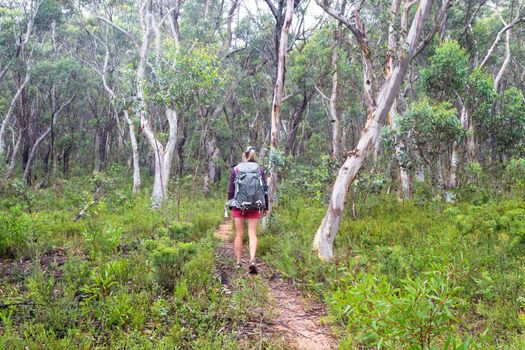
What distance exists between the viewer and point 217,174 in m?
23.0

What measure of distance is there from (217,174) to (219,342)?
1999cm

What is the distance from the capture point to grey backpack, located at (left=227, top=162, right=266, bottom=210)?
18.0 feet

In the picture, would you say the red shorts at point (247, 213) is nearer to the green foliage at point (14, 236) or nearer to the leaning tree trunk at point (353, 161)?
the leaning tree trunk at point (353, 161)

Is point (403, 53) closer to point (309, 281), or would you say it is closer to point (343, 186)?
point (343, 186)

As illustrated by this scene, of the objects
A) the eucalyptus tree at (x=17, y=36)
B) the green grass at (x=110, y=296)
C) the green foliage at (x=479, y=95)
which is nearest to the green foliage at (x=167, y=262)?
the green grass at (x=110, y=296)

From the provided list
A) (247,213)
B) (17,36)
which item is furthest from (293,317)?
(17,36)

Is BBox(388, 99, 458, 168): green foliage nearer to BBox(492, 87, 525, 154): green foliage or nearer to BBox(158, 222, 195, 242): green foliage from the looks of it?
BBox(492, 87, 525, 154): green foliage

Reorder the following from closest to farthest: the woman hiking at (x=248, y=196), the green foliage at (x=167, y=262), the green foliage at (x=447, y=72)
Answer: the green foliage at (x=167, y=262)
the woman hiking at (x=248, y=196)
the green foliage at (x=447, y=72)

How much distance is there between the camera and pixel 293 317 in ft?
14.1

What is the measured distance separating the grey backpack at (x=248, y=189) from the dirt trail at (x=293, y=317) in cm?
98

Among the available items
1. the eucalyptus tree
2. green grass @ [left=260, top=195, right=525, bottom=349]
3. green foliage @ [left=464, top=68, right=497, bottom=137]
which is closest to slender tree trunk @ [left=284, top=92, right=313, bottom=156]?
green grass @ [left=260, top=195, right=525, bottom=349]

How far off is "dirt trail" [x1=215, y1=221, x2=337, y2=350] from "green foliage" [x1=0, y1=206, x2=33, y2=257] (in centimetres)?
289

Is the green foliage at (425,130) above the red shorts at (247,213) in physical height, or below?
above

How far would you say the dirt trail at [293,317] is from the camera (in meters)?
3.71
